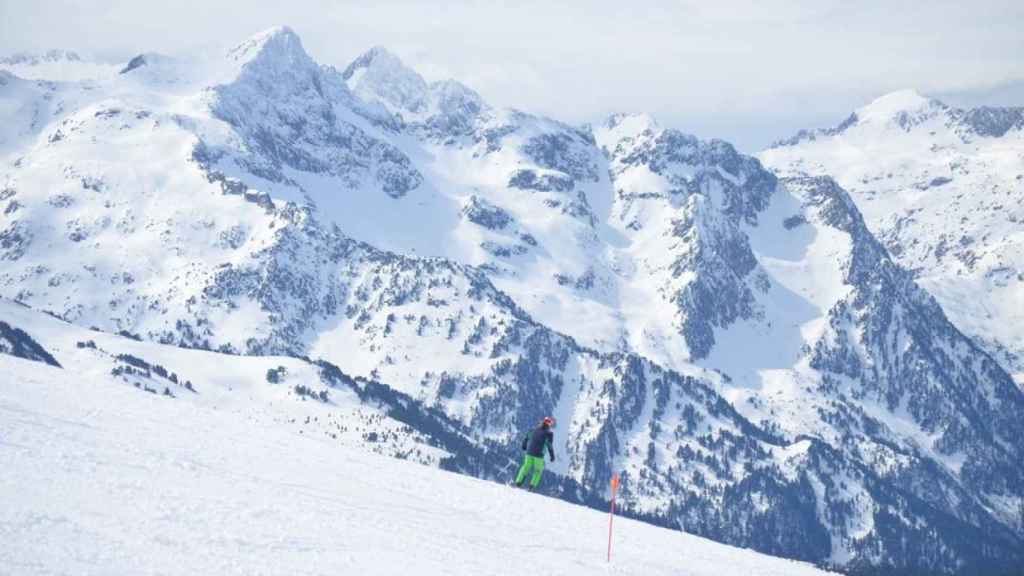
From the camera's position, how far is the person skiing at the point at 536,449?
47156mm

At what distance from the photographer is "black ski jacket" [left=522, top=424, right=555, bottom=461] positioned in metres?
47.2

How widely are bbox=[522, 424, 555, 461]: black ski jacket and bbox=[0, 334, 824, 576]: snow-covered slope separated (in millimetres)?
2961

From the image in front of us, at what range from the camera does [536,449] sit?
48.0m

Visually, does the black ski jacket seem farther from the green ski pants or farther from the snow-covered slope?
the snow-covered slope

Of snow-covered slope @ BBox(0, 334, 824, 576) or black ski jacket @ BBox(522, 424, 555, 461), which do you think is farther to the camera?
black ski jacket @ BBox(522, 424, 555, 461)

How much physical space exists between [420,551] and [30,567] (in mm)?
10259

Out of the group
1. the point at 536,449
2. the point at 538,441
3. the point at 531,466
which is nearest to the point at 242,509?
the point at 538,441

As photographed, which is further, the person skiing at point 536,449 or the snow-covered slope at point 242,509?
the person skiing at point 536,449

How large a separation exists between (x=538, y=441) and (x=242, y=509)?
2040cm

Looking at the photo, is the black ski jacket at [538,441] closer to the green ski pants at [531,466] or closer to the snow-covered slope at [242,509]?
the green ski pants at [531,466]

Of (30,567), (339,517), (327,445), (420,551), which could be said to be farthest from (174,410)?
(30,567)

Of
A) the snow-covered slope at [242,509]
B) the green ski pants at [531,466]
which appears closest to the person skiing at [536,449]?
the green ski pants at [531,466]

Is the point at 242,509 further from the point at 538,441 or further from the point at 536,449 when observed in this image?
the point at 536,449

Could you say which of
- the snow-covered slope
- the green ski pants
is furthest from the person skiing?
the snow-covered slope
